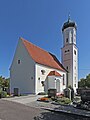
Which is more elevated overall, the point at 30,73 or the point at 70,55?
the point at 70,55

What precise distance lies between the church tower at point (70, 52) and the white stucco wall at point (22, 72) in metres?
16.4

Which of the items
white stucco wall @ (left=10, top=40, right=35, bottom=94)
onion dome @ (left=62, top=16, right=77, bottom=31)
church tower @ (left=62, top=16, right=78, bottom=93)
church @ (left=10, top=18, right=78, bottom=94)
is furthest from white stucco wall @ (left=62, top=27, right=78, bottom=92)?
white stucco wall @ (left=10, top=40, right=35, bottom=94)

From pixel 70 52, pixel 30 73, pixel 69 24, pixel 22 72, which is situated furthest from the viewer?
pixel 69 24

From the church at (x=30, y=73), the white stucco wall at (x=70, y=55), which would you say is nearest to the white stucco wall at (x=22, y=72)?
the church at (x=30, y=73)

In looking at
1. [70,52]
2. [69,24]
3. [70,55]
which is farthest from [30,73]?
[69,24]

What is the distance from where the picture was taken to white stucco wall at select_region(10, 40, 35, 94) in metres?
30.7

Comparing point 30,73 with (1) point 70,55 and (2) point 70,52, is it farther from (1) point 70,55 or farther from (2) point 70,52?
(2) point 70,52

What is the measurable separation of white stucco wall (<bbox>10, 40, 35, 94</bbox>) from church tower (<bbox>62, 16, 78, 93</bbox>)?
645 inches

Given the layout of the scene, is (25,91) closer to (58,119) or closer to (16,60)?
(16,60)

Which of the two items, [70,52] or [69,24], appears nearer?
[70,52]

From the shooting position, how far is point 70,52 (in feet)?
148

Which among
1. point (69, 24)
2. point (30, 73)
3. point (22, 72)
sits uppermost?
point (69, 24)

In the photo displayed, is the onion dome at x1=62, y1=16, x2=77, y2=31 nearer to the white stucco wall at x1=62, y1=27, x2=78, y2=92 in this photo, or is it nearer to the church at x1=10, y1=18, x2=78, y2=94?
the white stucco wall at x1=62, y1=27, x2=78, y2=92

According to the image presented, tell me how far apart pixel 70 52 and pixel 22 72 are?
17312mm
